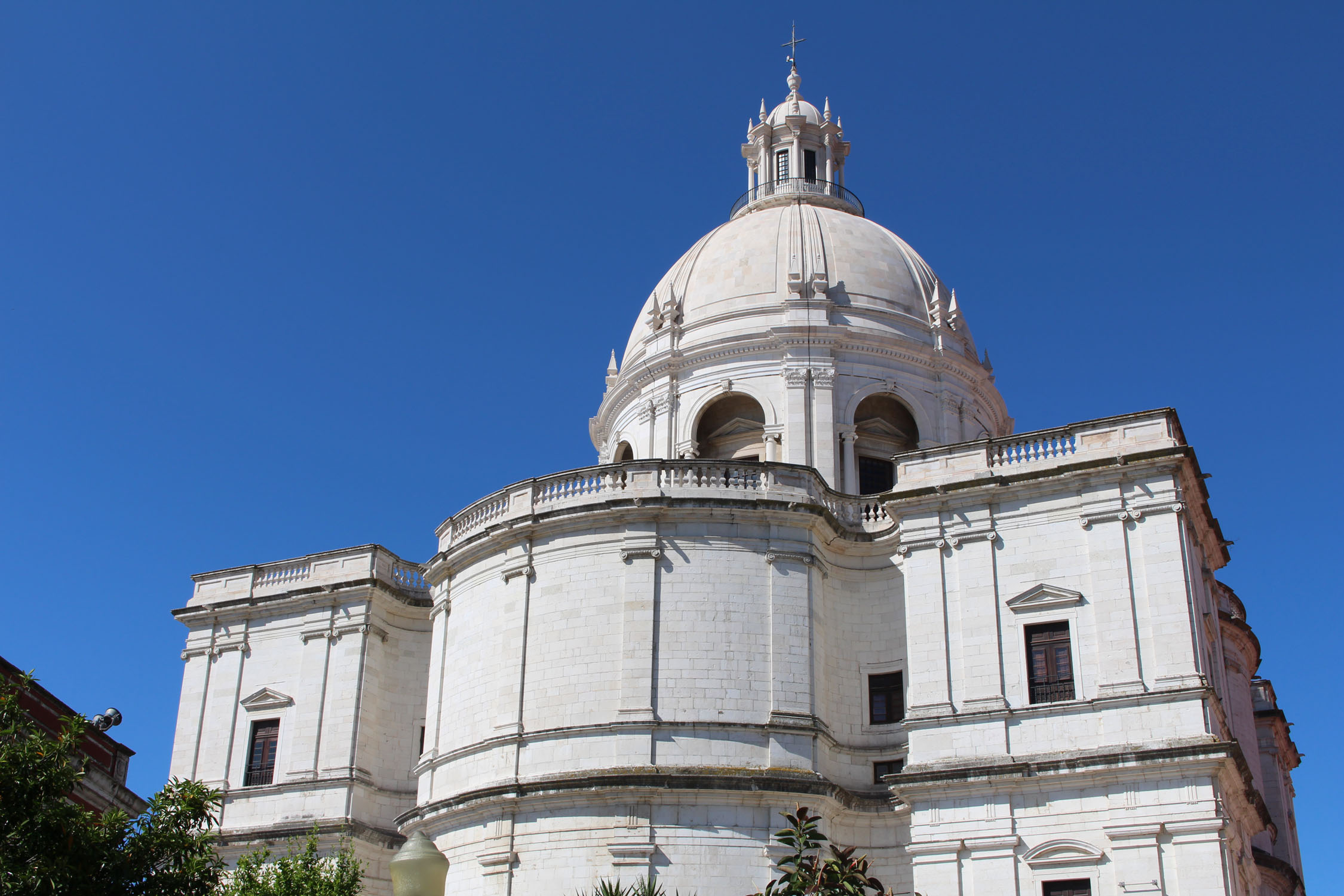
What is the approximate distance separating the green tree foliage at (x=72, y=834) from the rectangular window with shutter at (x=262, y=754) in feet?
65.2

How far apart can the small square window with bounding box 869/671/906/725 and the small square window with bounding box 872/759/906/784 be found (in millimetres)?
878

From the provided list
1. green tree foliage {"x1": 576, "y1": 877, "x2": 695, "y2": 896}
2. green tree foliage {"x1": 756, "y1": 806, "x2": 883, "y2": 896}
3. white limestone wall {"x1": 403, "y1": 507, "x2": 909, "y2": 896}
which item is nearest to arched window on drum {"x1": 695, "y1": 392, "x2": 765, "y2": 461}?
white limestone wall {"x1": 403, "y1": 507, "x2": 909, "y2": 896}

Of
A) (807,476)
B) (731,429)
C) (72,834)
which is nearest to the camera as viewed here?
(72,834)

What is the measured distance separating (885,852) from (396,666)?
15148 millimetres

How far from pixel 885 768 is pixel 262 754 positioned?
17616 mm

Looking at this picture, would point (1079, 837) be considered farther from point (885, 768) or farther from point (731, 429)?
point (731, 429)

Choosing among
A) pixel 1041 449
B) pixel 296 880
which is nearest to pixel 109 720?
pixel 296 880

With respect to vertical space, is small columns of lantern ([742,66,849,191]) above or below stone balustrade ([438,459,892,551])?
above

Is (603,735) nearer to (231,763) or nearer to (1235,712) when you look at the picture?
(231,763)

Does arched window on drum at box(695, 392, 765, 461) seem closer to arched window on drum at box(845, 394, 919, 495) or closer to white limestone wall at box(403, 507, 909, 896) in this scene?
arched window on drum at box(845, 394, 919, 495)

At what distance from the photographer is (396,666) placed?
3959 centimetres

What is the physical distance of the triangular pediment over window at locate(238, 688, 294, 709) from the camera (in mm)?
39188

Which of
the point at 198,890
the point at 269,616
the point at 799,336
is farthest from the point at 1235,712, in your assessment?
the point at 198,890

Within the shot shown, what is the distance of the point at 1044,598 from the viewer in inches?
1180
